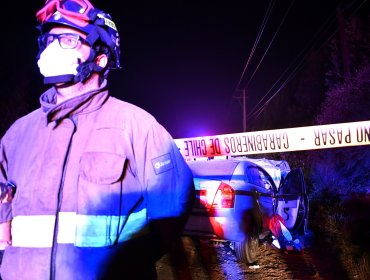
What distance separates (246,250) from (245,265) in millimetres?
255

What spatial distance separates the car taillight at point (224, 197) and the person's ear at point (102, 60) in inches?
164

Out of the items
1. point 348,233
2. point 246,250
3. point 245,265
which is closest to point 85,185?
point 246,250

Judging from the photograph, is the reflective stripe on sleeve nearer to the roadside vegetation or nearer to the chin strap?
the chin strap

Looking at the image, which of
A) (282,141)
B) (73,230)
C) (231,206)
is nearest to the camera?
(73,230)

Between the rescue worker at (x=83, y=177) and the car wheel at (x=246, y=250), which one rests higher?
the rescue worker at (x=83, y=177)

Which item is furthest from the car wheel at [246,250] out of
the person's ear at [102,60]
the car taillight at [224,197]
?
the person's ear at [102,60]

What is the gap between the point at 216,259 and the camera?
629 cm

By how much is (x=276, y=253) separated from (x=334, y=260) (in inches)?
→ 40.8

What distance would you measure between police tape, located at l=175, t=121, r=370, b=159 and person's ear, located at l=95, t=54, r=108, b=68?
7283 millimetres

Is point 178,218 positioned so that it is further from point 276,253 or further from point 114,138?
point 276,253

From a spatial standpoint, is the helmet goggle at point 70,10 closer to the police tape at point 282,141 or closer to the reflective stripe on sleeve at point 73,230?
the reflective stripe on sleeve at point 73,230

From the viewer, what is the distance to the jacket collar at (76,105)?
1650 mm

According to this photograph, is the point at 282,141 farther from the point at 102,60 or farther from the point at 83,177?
the point at 83,177

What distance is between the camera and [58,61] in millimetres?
1794
